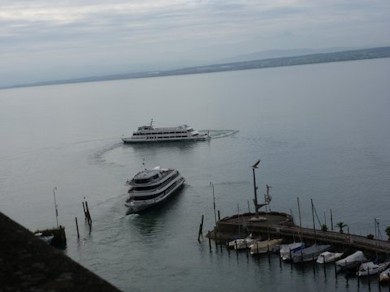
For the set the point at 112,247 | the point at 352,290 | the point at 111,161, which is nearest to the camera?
the point at 352,290

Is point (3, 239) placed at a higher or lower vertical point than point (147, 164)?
higher

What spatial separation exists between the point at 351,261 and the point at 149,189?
1882cm

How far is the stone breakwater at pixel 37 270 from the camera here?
2.45m

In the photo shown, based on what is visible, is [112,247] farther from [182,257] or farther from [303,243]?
[303,243]

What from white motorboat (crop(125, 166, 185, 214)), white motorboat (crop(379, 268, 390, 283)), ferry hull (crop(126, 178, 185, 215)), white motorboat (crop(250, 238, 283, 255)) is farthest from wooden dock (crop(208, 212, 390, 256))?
white motorboat (crop(125, 166, 185, 214))

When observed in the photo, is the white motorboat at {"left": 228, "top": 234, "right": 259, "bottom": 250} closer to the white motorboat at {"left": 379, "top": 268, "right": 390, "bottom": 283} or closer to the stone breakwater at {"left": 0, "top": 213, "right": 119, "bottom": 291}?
the white motorboat at {"left": 379, "top": 268, "right": 390, "bottom": 283}

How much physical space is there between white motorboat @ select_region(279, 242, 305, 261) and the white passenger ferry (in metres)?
46.9

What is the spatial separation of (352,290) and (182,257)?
8348 mm

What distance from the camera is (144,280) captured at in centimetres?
2573

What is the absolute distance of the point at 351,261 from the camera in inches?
989

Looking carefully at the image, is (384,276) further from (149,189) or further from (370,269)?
(149,189)

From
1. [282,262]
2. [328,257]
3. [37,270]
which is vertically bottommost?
[282,262]

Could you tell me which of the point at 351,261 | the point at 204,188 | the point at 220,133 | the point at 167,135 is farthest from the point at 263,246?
the point at 220,133

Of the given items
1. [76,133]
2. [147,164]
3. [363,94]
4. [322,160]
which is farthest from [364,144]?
[363,94]
